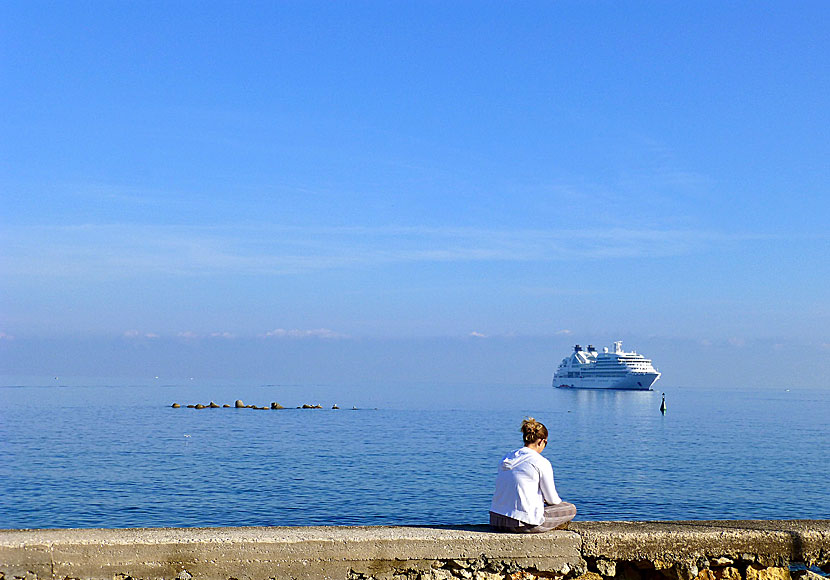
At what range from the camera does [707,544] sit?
563 centimetres

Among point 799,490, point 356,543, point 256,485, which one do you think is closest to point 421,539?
point 356,543

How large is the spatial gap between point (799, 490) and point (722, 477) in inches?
171

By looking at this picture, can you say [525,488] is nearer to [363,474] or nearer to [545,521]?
[545,521]

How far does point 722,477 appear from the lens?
36.2 m

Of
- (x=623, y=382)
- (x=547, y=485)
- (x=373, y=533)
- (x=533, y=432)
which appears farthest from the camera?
(x=623, y=382)

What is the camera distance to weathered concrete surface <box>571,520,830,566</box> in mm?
5586

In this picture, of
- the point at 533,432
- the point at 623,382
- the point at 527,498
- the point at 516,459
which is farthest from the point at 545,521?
the point at 623,382

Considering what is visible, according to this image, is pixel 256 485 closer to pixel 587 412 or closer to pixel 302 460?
pixel 302 460

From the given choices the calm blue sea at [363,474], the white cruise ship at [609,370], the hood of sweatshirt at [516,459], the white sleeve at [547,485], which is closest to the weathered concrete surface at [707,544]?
the white sleeve at [547,485]

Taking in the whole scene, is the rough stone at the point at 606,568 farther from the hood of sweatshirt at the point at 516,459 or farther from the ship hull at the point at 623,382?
the ship hull at the point at 623,382

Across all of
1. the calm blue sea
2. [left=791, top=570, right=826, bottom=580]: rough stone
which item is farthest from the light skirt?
the calm blue sea

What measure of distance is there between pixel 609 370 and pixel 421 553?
539 feet

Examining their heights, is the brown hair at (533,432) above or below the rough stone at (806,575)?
above

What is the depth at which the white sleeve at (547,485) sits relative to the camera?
5949 mm
